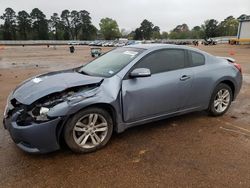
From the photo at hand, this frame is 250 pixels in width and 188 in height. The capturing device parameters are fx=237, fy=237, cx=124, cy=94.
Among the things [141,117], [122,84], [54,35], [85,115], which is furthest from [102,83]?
[54,35]

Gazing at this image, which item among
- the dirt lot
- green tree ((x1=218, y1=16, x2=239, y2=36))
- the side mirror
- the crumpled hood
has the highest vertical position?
the side mirror

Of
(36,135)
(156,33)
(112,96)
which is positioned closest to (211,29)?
(156,33)

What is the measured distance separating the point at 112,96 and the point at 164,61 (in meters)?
1.23

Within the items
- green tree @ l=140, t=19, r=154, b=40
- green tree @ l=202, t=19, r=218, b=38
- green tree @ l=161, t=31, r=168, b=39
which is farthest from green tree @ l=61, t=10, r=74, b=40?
green tree @ l=202, t=19, r=218, b=38

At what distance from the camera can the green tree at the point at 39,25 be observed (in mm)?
100312

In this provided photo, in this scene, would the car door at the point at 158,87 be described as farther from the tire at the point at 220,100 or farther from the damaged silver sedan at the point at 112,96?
the tire at the point at 220,100

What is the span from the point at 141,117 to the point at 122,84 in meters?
0.63

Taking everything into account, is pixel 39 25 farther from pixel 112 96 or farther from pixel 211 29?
pixel 112 96

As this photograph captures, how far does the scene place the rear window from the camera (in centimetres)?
432

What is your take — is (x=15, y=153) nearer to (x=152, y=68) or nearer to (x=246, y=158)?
(x=152, y=68)

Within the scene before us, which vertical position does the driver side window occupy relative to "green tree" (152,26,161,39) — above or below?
above

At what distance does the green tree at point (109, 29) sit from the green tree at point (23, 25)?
3298cm

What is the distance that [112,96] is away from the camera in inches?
133

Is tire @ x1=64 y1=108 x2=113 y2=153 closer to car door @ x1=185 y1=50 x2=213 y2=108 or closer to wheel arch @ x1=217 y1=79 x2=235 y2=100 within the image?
car door @ x1=185 y1=50 x2=213 y2=108
